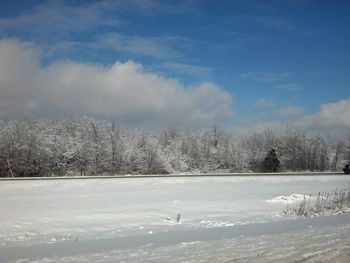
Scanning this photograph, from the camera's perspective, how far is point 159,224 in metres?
22.2

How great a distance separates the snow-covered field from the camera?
45.4 ft

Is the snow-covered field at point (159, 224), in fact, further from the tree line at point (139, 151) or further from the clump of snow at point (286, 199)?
the tree line at point (139, 151)

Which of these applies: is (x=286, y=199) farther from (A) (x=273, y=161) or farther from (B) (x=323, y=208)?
(A) (x=273, y=161)

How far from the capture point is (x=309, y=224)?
72.4 ft

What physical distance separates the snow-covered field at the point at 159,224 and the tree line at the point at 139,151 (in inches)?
1051

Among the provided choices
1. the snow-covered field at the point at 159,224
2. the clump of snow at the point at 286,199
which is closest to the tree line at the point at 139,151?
the snow-covered field at the point at 159,224

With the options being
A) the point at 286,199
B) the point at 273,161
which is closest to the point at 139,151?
the point at 273,161

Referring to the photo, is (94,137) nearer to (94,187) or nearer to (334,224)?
(94,187)

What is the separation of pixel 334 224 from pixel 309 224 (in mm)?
1148

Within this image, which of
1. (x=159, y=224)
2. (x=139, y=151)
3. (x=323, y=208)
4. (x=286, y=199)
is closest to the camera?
(x=159, y=224)

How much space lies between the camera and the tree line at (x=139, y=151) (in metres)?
63.3

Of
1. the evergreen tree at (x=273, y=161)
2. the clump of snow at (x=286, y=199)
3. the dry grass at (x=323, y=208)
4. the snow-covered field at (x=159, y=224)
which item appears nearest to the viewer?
the snow-covered field at (x=159, y=224)

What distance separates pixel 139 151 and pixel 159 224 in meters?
49.6

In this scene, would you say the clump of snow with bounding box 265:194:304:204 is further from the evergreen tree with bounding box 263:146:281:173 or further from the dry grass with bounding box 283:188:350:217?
the evergreen tree with bounding box 263:146:281:173
